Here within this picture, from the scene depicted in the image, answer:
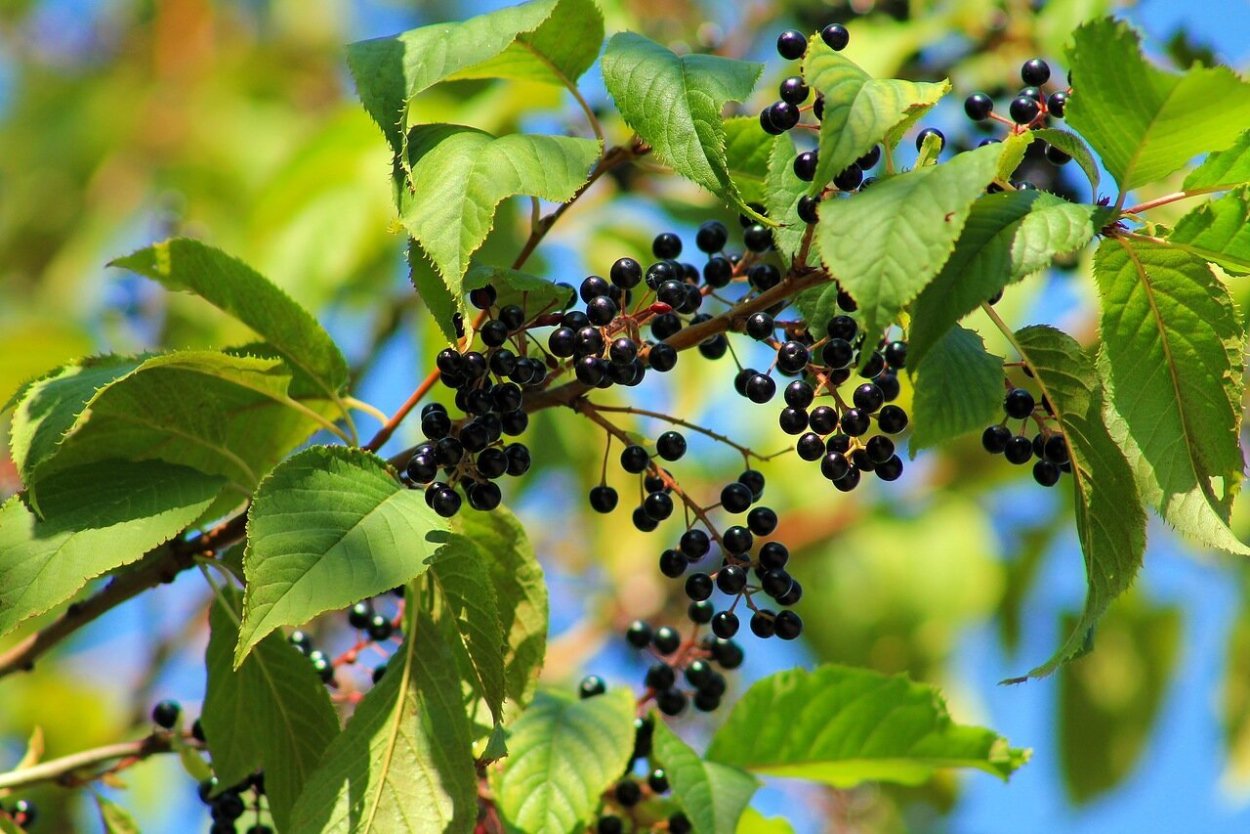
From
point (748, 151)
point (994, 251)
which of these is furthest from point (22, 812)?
point (994, 251)

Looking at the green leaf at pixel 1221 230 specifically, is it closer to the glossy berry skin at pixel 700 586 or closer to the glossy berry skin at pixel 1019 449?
the glossy berry skin at pixel 1019 449

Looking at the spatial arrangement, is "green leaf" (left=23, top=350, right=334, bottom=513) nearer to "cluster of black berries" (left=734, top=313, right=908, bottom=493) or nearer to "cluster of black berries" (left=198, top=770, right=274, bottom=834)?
"cluster of black berries" (left=198, top=770, right=274, bottom=834)

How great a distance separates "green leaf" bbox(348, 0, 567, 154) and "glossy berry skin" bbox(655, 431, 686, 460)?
570 millimetres

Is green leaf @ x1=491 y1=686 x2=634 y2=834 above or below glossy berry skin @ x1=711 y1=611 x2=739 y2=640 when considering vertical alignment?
below

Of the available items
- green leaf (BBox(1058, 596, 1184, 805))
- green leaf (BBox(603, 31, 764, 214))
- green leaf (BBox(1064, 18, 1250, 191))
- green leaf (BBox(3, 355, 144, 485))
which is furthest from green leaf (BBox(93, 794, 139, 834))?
green leaf (BBox(1058, 596, 1184, 805))

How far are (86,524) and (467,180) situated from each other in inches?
24.2

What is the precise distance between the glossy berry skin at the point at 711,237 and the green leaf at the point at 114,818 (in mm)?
1241

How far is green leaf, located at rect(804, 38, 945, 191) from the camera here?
1315mm

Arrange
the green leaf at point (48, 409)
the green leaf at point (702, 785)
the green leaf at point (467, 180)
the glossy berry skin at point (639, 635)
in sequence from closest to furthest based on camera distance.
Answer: the green leaf at point (467, 180) → the green leaf at point (48, 409) → the green leaf at point (702, 785) → the glossy berry skin at point (639, 635)

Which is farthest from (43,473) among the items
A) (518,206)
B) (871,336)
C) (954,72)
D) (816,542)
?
(816,542)

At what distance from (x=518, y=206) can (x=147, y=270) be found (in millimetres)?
1736

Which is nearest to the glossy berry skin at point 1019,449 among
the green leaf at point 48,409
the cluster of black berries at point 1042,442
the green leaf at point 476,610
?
the cluster of black berries at point 1042,442

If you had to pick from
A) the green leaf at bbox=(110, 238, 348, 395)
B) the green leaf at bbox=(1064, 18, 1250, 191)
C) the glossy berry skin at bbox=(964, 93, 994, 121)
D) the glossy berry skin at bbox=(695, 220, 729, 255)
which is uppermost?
the glossy berry skin at bbox=(964, 93, 994, 121)

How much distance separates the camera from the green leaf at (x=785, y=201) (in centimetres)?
150
